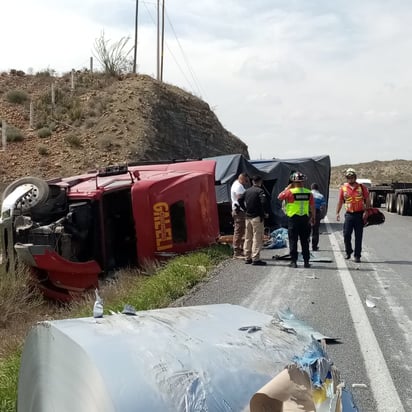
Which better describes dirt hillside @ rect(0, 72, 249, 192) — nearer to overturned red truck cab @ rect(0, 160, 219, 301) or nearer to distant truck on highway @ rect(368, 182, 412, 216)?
distant truck on highway @ rect(368, 182, 412, 216)

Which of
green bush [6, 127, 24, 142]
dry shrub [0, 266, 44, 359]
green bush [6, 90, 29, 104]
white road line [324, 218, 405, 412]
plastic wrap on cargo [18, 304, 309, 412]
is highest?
green bush [6, 90, 29, 104]

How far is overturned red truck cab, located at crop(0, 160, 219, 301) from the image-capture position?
10805 millimetres

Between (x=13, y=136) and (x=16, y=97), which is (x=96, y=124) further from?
(x=16, y=97)

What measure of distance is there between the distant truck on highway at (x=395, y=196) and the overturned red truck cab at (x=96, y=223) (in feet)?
48.6

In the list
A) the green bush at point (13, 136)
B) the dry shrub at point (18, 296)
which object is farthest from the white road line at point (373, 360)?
the green bush at point (13, 136)

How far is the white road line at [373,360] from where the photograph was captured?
4461 mm

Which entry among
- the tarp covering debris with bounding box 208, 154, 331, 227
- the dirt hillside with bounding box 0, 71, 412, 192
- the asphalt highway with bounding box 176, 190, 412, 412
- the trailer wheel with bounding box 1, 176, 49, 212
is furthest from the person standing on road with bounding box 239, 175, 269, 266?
the dirt hillside with bounding box 0, 71, 412, 192

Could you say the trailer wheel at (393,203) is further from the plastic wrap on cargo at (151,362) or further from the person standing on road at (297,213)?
the plastic wrap on cargo at (151,362)

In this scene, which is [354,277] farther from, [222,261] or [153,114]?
[153,114]

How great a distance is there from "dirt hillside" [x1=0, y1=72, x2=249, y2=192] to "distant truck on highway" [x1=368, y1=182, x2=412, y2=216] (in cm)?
990

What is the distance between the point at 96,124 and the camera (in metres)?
31.4

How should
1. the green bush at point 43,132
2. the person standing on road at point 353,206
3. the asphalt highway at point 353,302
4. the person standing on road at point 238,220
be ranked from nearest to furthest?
the asphalt highway at point 353,302 < the person standing on road at point 353,206 < the person standing on road at point 238,220 < the green bush at point 43,132

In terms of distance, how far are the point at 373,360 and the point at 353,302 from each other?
2364 mm

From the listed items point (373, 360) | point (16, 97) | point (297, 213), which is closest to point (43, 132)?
point (16, 97)
